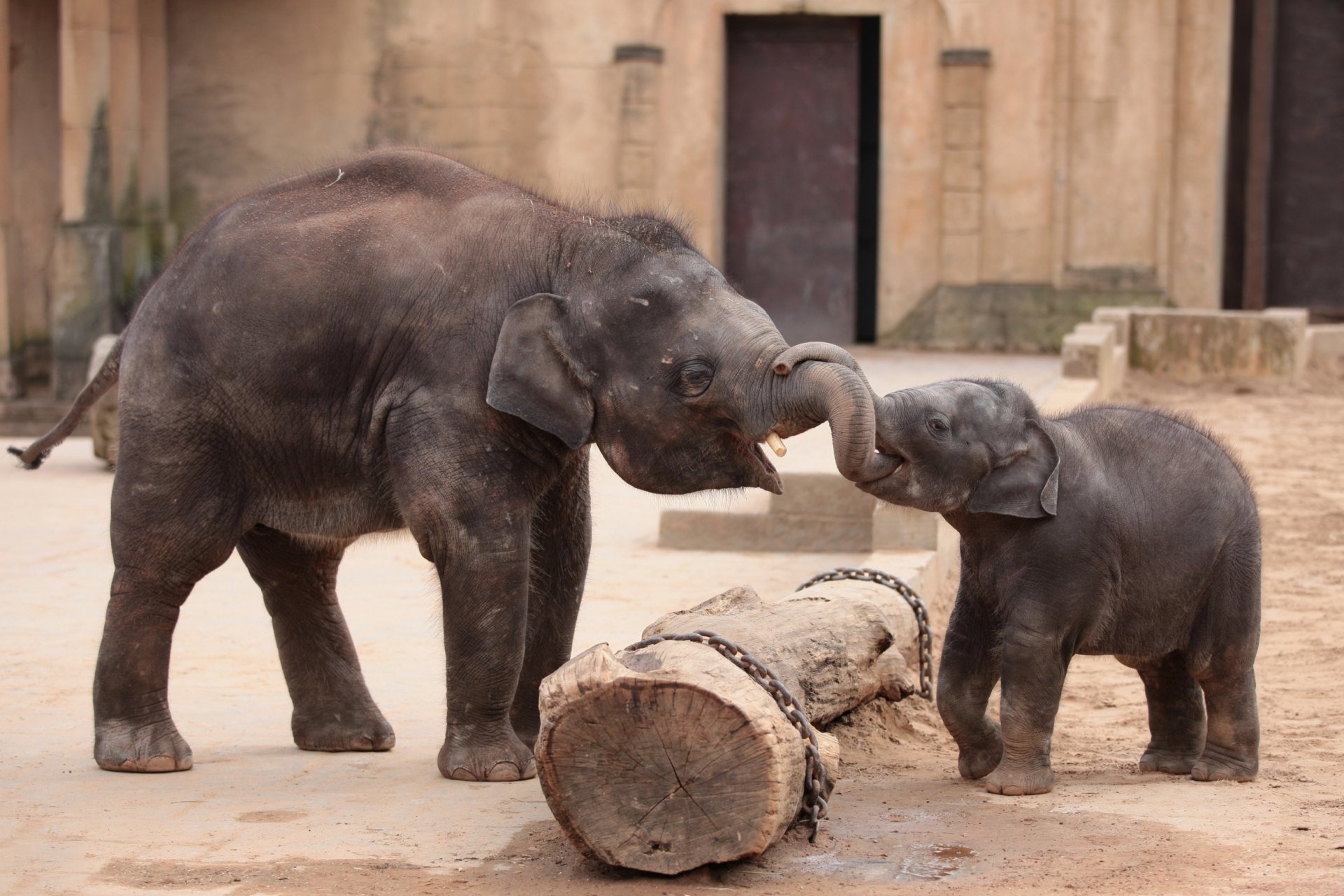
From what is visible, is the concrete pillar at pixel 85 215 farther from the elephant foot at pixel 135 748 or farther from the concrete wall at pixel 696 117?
the elephant foot at pixel 135 748

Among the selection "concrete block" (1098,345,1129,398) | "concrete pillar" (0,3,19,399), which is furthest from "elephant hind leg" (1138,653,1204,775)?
"concrete pillar" (0,3,19,399)

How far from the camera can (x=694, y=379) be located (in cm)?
496

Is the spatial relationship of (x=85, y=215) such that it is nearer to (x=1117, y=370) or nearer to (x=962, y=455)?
(x=1117, y=370)

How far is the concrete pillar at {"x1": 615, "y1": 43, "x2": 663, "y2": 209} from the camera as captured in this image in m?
18.9

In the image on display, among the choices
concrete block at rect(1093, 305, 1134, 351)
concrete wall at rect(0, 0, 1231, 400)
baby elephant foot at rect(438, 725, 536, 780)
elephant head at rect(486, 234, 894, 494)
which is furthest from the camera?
concrete wall at rect(0, 0, 1231, 400)

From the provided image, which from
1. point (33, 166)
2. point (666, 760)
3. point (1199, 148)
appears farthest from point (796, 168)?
point (666, 760)

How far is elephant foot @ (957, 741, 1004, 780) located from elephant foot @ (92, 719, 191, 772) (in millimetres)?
2285

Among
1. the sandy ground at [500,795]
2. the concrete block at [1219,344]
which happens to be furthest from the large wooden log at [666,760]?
the concrete block at [1219,344]

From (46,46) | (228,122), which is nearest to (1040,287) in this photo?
(228,122)

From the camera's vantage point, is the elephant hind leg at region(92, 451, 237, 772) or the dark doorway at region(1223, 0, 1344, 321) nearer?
the elephant hind leg at region(92, 451, 237, 772)

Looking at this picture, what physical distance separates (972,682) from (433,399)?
1.73 metres

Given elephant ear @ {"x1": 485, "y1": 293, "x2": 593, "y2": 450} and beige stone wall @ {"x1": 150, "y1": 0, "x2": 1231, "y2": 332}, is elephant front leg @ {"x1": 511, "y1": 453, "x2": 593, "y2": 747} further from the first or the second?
beige stone wall @ {"x1": 150, "y1": 0, "x2": 1231, "y2": 332}

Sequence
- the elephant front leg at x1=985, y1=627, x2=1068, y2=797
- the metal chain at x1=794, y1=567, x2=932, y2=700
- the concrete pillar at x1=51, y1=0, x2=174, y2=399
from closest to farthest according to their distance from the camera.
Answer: the elephant front leg at x1=985, y1=627, x2=1068, y2=797, the metal chain at x1=794, y1=567, x2=932, y2=700, the concrete pillar at x1=51, y1=0, x2=174, y2=399

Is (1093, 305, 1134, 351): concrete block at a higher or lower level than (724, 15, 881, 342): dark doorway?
lower
